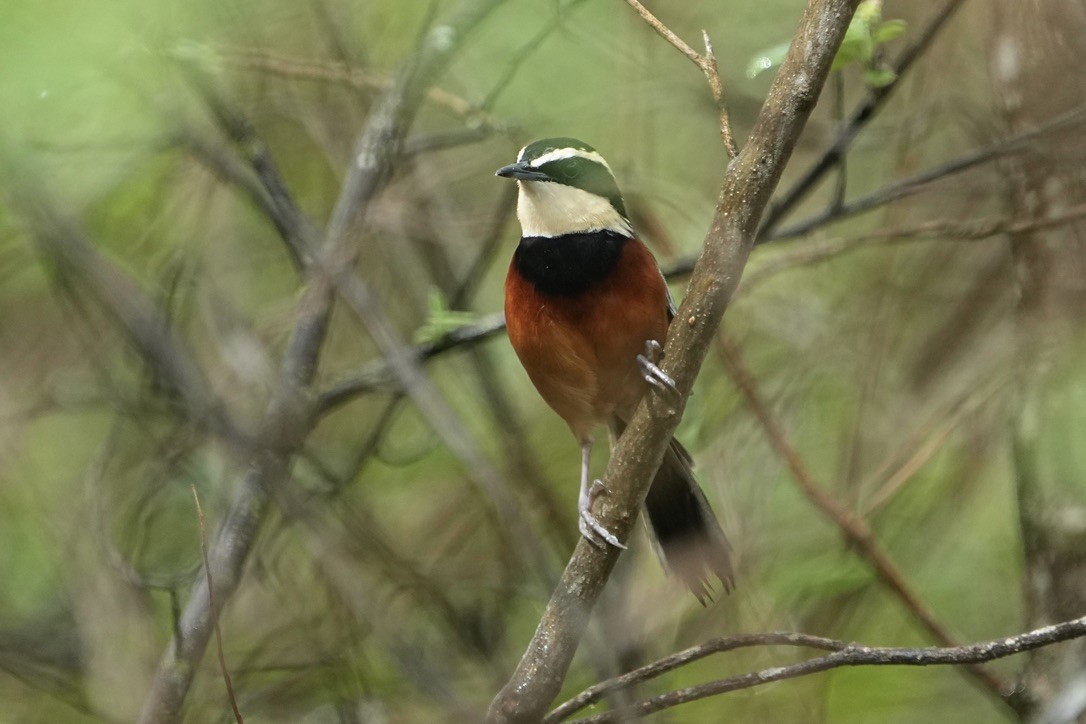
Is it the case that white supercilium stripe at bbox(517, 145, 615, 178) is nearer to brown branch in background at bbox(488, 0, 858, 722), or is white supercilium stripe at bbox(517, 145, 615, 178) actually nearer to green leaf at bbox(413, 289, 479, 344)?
green leaf at bbox(413, 289, 479, 344)

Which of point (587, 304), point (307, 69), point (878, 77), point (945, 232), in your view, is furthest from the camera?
point (307, 69)

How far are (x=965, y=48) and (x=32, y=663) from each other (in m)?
5.59

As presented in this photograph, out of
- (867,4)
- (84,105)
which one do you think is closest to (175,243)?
Result: (84,105)

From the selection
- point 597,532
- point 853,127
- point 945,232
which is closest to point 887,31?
point 853,127

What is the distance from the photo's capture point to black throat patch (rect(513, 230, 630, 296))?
4.12 meters

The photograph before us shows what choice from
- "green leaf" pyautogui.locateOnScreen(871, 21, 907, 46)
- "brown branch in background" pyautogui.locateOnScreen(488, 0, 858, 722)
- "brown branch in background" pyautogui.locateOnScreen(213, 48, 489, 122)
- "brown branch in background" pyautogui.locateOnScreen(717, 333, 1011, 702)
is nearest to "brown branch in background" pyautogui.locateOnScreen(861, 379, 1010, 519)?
"brown branch in background" pyautogui.locateOnScreen(717, 333, 1011, 702)

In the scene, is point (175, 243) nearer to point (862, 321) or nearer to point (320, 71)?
point (320, 71)

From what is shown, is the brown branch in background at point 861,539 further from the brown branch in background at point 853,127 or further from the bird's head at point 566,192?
the bird's head at point 566,192

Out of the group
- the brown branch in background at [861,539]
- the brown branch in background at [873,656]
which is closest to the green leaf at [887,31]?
the brown branch in background at [861,539]

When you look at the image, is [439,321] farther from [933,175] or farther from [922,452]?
[922,452]

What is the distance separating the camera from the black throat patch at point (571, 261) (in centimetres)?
412

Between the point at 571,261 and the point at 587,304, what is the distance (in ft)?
0.63

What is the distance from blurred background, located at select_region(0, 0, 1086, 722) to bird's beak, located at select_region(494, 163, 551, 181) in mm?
471

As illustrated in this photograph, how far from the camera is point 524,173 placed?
13.8ft
